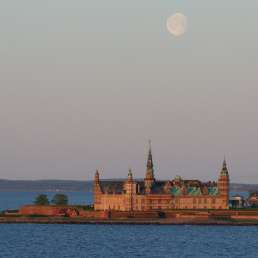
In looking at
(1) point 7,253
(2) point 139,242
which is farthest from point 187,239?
(1) point 7,253

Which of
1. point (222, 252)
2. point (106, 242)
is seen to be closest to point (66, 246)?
point (106, 242)

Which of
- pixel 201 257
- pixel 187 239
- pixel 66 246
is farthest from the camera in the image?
pixel 187 239

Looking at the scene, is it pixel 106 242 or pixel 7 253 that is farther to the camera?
pixel 106 242

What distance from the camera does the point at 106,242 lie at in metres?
191

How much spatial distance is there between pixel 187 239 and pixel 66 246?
2379 centimetres

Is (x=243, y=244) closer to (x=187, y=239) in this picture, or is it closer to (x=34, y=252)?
(x=187, y=239)

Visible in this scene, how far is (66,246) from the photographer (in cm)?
18162

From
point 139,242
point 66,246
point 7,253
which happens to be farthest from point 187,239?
point 7,253

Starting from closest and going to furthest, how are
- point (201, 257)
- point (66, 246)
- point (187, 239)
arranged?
point (201, 257), point (66, 246), point (187, 239)

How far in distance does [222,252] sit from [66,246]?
2331cm

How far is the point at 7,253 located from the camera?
169 m

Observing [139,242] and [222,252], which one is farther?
[139,242]

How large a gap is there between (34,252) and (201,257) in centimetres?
2241

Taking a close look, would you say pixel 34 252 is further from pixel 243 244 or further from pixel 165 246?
pixel 243 244
